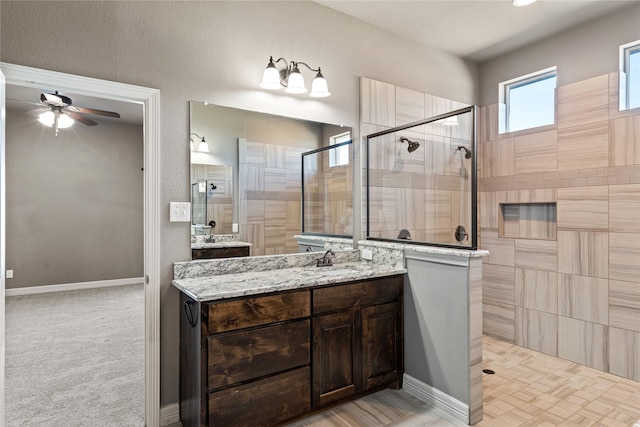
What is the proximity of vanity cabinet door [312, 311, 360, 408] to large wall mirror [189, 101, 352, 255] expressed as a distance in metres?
0.69

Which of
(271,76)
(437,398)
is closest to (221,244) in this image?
(271,76)

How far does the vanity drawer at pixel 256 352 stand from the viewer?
1797mm

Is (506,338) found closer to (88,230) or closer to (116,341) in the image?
(116,341)

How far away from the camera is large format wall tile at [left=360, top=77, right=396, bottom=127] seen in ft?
9.82

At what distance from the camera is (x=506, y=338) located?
3545 mm

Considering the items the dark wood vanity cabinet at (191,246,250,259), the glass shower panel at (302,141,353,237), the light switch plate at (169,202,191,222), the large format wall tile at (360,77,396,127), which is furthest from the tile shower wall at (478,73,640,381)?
the light switch plate at (169,202,191,222)

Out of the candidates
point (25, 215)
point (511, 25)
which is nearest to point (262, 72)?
point (511, 25)

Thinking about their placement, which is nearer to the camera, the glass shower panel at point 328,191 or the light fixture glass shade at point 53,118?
the glass shower panel at point 328,191

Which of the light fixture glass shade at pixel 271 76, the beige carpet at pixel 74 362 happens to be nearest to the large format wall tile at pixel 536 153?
the light fixture glass shade at pixel 271 76

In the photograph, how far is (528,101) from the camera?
354 cm

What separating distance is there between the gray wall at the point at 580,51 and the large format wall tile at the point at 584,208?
997 millimetres

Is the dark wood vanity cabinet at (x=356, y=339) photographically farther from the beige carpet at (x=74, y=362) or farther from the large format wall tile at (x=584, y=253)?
the large format wall tile at (x=584, y=253)

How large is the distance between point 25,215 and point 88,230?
82 centimetres

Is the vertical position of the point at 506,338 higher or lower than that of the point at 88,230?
lower
